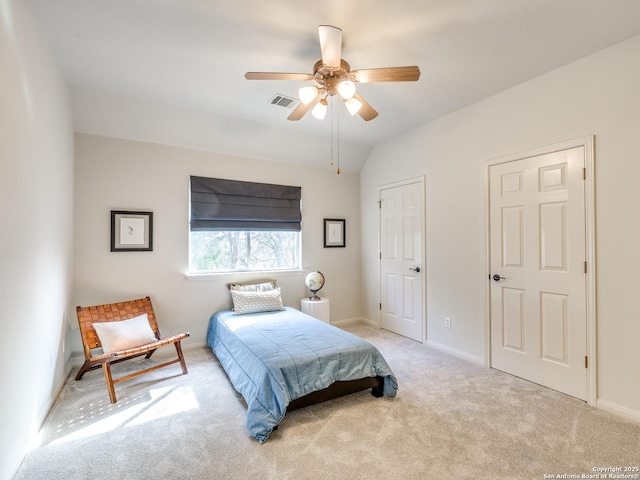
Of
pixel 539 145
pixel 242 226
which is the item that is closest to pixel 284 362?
pixel 242 226

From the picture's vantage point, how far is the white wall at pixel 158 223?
318 cm

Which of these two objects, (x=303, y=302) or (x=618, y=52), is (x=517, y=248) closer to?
(x=618, y=52)

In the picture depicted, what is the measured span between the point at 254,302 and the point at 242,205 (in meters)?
1.23

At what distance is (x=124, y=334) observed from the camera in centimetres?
280

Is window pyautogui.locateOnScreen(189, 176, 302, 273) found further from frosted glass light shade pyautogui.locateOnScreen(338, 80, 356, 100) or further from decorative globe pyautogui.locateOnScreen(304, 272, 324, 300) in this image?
frosted glass light shade pyautogui.locateOnScreen(338, 80, 356, 100)

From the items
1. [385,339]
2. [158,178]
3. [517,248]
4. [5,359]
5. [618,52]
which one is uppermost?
[618,52]

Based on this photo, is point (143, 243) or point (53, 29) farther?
point (143, 243)

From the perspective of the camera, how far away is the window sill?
12.0ft

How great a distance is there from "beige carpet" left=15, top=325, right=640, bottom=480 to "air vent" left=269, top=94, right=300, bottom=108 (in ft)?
8.88

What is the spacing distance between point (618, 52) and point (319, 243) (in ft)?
11.3

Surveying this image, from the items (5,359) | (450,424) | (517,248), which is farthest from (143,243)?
(517,248)

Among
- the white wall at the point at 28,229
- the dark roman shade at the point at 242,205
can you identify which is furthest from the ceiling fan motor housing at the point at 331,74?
the dark roman shade at the point at 242,205

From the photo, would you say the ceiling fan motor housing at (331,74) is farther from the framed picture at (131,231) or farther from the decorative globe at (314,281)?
the decorative globe at (314,281)

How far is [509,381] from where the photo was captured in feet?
9.12
